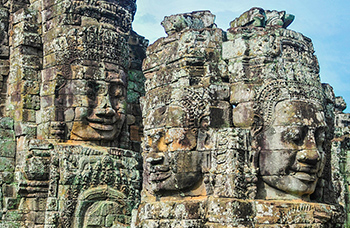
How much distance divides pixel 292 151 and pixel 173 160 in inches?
66.2

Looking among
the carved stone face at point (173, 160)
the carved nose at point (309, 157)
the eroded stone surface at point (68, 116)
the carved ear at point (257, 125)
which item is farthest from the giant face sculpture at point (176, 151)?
the eroded stone surface at point (68, 116)

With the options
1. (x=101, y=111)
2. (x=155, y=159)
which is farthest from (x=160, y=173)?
(x=101, y=111)

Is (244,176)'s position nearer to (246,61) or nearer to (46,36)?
(246,61)

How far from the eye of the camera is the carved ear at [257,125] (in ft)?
27.6

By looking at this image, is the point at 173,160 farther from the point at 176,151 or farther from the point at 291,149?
the point at 291,149

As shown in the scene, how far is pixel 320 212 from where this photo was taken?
805cm

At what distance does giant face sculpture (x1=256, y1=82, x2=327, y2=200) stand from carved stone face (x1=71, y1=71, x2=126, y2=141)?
5.45m

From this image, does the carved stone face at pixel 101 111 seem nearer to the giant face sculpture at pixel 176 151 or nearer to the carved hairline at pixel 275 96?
the giant face sculpture at pixel 176 151

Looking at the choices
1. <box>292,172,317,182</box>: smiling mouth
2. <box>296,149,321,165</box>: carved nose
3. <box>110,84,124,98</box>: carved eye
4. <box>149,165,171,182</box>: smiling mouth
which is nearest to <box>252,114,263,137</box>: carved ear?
<box>296,149,321,165</box>: carved nose

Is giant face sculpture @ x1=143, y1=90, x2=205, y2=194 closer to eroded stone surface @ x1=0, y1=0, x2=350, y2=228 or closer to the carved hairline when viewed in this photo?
eroded stone surface @ x1=0, y1=0, x2=350, y2=228

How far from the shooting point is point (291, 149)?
26.8 ft

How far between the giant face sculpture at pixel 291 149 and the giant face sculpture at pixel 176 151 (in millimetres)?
934

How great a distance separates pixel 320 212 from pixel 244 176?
1.12 metres

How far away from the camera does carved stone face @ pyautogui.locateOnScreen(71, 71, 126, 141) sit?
12914 mm
